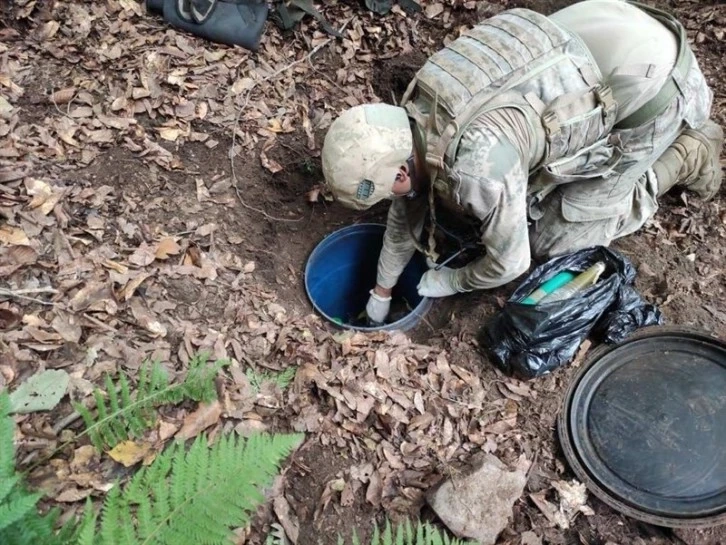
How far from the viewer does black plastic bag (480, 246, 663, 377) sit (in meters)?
3.07

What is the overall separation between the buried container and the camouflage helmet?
128cm

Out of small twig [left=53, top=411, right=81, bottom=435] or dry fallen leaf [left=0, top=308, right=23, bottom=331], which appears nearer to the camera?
small twig [left=53, top=411, right=81, bottom=435]

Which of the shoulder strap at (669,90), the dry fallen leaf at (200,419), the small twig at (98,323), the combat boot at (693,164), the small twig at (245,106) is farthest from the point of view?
the combat boot at (693,164)

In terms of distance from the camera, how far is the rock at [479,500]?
248cm

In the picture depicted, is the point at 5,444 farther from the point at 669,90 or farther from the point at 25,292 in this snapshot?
the point at 669,90

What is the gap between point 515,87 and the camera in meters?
2.59

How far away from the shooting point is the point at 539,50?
103 inches

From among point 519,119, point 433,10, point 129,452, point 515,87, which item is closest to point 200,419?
point 129,452

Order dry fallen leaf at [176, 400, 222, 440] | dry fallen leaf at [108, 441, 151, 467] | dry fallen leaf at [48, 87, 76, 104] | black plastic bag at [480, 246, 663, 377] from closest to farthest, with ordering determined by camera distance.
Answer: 1. dry fallen leaf at [108, 441, 151, 467]
2. dry fallen leaf at [176, 400, 222, 440]
3. black plastic bag at [480, 246, 663, 377]
4. dry fallen leaf at [48, 87, 76, 104]

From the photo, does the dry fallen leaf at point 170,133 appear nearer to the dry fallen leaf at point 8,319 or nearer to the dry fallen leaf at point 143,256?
the dry fallen leaf at point 143,256

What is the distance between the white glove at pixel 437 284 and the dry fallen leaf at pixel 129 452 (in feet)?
5.71

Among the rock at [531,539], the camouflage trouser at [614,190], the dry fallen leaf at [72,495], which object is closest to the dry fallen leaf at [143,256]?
the dry fallen leaf at [72,495]

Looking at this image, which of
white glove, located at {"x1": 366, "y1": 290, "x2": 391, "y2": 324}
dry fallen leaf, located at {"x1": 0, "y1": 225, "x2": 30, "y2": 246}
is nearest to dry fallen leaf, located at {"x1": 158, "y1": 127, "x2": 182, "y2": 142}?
dry fallen leaf, located at {"x1": 0, "y1": 225, "x2": 30, "y2": 246}

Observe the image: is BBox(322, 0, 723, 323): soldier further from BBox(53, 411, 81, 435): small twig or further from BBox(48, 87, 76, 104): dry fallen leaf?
BBox(48, 87, 76, 104): dry fallen leaf
